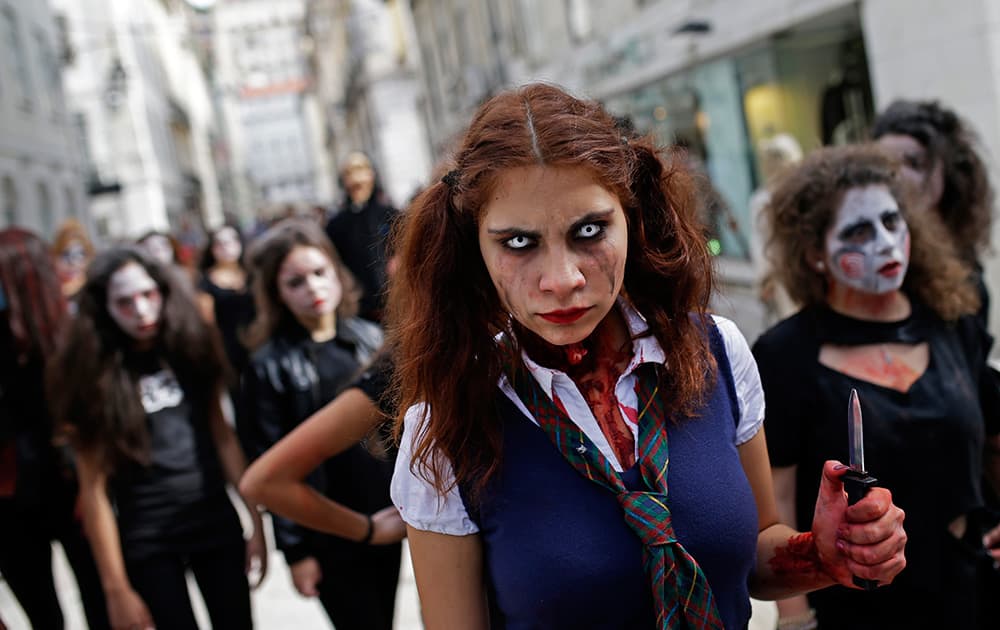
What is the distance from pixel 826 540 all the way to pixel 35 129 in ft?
62.8

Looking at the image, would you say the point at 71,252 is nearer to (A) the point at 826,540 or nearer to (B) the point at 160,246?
(B) the point at 160,246

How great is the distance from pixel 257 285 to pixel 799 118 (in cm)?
674

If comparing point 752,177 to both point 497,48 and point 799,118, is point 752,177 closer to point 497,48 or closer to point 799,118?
point 799,118

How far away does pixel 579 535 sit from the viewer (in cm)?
149

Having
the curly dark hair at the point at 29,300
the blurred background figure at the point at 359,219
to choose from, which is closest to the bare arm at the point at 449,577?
the curly dark hair at the point at 29,300

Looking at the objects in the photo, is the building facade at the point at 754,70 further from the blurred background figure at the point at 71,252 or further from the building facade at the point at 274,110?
the building facade at the point at 274,110

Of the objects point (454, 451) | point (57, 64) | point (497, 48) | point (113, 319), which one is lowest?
point (454, 451)

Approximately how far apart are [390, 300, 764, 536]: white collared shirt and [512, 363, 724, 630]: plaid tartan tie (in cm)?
2

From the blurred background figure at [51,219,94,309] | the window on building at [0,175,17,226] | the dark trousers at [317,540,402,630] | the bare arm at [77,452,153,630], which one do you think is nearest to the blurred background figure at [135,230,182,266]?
the blurred background figure at [51,219,94,309]

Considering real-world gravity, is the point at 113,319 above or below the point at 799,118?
below

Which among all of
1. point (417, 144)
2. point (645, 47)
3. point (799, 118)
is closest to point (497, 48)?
point (645, 47)

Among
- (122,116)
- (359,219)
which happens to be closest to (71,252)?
(359,219)

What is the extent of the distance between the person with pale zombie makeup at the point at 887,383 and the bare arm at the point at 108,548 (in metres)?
2.24

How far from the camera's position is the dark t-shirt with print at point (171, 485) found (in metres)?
3.36
